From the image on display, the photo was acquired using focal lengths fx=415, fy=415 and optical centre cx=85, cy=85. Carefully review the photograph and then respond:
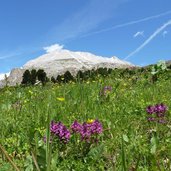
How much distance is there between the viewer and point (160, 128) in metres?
5.05

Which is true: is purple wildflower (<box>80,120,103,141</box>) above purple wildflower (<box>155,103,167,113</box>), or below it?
below

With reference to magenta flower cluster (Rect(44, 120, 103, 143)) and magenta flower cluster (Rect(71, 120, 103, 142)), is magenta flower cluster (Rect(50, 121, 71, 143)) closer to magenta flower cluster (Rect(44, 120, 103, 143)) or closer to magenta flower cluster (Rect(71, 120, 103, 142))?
magenta flower cluster (Rect(44, 120, 103, 143))

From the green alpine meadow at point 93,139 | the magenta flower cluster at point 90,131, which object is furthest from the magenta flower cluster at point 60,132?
the magenta flower cluster at point 90,131

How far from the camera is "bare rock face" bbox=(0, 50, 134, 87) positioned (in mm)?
68312

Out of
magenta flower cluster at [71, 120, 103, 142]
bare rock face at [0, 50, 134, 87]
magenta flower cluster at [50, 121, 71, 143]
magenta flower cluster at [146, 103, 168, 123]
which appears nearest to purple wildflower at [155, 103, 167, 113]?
magenta flower cluster at [146, 103, 168, 123]

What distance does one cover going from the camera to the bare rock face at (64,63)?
224 feet

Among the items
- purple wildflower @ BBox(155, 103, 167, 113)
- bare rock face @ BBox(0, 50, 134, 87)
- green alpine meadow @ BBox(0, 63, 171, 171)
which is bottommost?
green alpine meadow @ BBox(0, 63, 171, 171)

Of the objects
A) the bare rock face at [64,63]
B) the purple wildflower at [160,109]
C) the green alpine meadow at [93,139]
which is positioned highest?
the bare rock face at [64,63]

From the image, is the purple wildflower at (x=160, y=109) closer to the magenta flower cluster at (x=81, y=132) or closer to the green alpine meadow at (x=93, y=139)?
the green alpine meadow at (x=93, y=139)

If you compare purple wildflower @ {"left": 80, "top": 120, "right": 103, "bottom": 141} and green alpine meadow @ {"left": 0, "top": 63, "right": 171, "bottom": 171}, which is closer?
green alpine meadow @ {"left": 0, "top": 63, "right": 171, "bottom": 171}

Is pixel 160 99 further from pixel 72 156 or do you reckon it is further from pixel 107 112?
pixel 72 156

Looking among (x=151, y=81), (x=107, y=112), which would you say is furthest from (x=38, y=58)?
(x=107, y=112)

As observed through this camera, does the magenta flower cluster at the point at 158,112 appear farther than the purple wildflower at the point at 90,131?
Yes

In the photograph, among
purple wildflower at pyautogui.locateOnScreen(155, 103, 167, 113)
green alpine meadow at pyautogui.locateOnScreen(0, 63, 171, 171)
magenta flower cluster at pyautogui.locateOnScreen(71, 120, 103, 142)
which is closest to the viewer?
green alpine meadow at pyautogui.locateOnScreen(0, 63, 171, 171)
